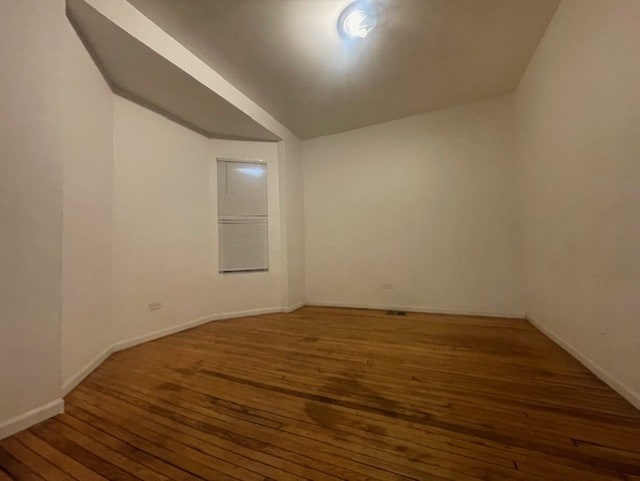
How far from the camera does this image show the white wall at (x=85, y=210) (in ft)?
5.80

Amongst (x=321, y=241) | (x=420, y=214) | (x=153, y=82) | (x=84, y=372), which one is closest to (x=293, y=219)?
(x=321, y=241)

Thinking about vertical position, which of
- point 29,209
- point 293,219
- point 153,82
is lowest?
point 29,209

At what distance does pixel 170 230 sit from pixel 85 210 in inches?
38.0

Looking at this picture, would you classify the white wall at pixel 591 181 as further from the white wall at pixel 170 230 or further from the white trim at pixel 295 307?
the white wall at pixel 170 230

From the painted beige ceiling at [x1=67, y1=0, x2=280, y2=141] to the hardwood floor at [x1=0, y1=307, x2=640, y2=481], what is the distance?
8.40ft

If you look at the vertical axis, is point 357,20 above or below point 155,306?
above

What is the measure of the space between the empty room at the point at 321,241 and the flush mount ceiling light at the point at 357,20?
25 millimetres

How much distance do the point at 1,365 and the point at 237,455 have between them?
1245 millimetres

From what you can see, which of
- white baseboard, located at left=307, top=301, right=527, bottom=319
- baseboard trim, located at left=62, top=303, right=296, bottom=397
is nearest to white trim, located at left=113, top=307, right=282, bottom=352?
baseboard trim, located at left=62, top=303, right=296, bottom=397

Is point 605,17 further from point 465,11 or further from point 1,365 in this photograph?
point 1,365

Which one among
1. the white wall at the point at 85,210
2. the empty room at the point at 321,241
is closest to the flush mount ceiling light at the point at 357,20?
the empty room at the point at 321,241

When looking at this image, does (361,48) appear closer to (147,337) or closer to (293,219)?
(293,219)

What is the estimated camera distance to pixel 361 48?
2.40 m

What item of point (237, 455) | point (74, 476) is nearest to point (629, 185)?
point (237, 455)
